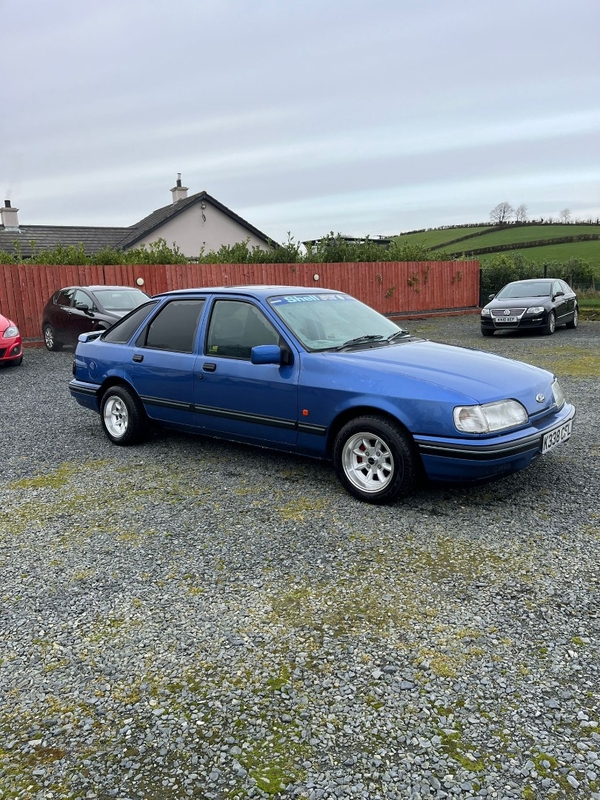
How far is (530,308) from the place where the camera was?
15.6m

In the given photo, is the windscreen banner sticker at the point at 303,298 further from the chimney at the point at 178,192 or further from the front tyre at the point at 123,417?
the chimney at the point at 178,192

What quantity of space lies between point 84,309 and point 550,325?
36.8ft

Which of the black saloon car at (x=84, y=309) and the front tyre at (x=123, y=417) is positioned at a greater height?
the black saloon car at (x=84, y=309)

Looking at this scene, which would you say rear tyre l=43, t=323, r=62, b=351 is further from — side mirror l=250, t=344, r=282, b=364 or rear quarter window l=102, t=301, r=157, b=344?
side mirror l=250, t=344, r=282, b=364

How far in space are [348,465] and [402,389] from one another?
729 mm

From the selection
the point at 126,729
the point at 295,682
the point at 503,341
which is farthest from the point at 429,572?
Answer: the point at 503,341

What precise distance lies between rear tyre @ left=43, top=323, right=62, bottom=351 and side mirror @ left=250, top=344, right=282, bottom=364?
11.4 m

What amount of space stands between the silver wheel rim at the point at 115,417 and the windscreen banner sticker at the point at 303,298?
2.07 metres

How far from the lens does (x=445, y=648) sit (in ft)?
9.39

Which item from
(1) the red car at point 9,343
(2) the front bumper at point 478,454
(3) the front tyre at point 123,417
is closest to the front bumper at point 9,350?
(1) the red car at point 9,343

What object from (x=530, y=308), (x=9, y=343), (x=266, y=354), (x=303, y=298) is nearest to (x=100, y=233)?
(x=9, y=343)

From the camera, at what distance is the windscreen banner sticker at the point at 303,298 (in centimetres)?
541

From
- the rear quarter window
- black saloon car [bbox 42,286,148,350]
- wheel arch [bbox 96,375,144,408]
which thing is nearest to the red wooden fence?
black saloon car [bbox 42,286,148,350]

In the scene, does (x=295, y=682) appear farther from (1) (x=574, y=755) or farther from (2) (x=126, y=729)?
(1) (x=574, y=755)
